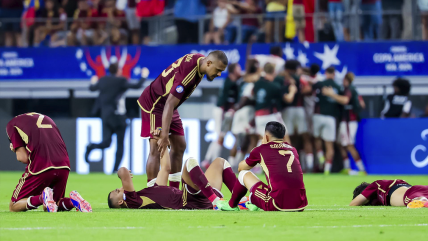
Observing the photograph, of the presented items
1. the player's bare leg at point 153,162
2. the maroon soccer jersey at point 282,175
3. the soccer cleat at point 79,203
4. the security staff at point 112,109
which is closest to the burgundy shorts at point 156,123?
the player's bare leg at point 153,162

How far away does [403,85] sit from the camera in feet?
54.7

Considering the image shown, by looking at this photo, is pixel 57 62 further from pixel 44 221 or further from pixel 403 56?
pixel 44 221

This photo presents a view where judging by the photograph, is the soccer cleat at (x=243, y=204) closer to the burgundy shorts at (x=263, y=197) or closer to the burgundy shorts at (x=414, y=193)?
the burgundy shorts at (x=263, y=197)

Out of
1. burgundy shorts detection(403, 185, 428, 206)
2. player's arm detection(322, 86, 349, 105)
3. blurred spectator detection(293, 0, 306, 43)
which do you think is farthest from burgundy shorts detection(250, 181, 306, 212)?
blurred spectator detection(293, 0, 306, 43)

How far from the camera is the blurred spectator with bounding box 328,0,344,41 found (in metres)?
18.0

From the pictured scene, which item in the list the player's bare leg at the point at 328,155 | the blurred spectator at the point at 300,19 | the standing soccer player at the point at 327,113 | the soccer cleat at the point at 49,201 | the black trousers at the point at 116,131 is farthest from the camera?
the blurred spectator at the point at 300,19

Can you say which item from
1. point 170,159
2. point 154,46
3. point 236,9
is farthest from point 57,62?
point 170,159

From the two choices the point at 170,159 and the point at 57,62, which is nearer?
the point at 170,159

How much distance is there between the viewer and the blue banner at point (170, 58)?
697 inches

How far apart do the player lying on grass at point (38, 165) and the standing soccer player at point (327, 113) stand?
31.6ft

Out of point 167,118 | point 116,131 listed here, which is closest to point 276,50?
point 116,131

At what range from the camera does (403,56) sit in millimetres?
17656

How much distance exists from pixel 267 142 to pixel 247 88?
9085 millimetres

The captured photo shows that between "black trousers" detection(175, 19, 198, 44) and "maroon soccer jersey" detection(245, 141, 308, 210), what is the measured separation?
11.7m
